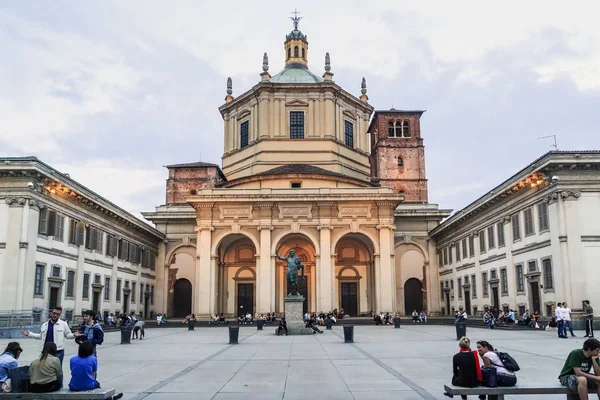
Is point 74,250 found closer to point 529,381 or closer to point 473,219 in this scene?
point 473,219

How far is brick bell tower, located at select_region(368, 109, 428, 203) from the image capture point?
60.5m

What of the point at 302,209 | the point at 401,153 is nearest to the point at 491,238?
the point at 302,209

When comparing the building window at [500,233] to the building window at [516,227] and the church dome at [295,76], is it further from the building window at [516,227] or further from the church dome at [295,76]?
the church dome at [295,76]

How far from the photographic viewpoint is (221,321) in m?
44.9

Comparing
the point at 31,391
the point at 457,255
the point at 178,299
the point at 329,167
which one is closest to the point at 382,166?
the point at 329,167

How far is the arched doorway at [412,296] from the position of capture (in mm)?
55312

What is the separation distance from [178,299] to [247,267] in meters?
8.75

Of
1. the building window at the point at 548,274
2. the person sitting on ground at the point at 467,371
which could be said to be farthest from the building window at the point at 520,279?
the person sitting on ground at the point at 467,371

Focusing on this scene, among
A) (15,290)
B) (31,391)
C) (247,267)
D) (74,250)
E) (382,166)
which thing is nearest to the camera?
(31,391)

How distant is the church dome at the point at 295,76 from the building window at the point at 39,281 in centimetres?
3299

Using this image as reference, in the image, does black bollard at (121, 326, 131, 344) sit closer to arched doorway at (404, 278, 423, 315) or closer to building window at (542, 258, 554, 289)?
building window at (542, 258, 554, 289)

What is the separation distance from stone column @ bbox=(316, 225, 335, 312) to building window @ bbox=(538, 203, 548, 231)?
18.9 m

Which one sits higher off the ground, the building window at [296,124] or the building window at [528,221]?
the building window at [296,124]

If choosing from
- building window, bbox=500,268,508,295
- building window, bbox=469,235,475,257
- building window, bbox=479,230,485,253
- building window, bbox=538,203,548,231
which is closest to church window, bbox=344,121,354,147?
building window, bbox=469,235,475,257
